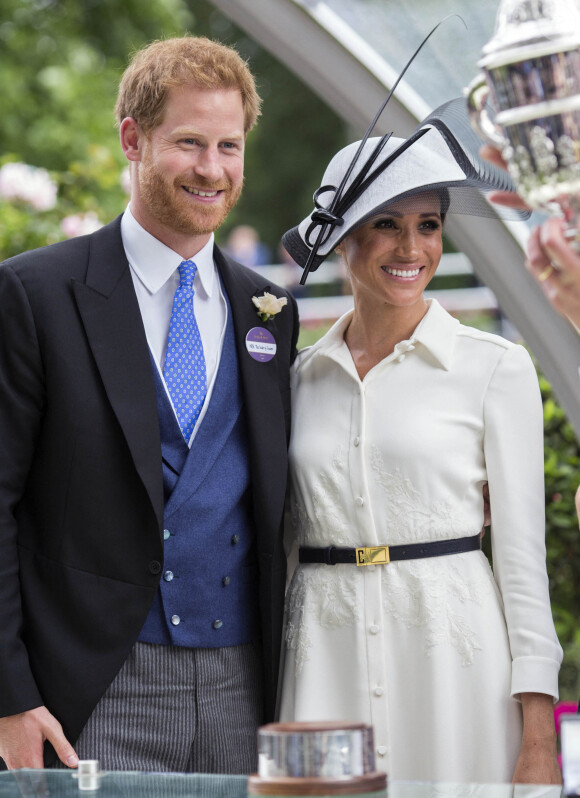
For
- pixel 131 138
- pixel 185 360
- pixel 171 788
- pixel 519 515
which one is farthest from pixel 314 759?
pixel 131 138

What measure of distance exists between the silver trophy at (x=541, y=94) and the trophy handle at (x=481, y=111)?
64 mm

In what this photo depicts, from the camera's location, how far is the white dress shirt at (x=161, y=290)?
3.05 m

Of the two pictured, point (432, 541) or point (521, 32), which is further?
point (432, 541)

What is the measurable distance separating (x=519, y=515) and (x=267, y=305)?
0.89 metres

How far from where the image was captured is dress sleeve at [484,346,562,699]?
279cm

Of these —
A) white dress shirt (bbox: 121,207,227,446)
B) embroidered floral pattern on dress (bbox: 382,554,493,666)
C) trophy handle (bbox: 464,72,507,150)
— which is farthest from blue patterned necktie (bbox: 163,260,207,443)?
trophy handle (bbox: 464,72,507,150)

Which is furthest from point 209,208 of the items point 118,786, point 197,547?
point 118,786

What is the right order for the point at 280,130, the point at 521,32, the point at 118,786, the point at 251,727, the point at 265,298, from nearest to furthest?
the point at 521,32 → the point at 118,786 → the point at 251,727 → the point at 265,298 → the point at 280,130

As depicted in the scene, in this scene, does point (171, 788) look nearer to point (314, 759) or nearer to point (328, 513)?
point (314, 759)

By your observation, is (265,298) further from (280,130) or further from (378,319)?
(280,130)

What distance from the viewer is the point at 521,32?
165 cm

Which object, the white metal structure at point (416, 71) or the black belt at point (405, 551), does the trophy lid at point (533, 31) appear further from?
the white metal structure at point (416, 71)

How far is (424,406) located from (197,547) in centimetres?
66

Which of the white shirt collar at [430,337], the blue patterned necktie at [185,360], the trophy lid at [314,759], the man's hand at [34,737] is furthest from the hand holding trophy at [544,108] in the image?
the man's hand at [34,737]
